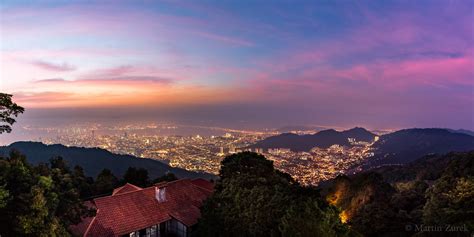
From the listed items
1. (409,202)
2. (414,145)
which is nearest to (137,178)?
(409,202)

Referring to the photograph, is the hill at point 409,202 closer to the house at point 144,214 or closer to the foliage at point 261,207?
the foliage at point 261,207

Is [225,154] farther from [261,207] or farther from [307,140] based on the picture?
[261,207]

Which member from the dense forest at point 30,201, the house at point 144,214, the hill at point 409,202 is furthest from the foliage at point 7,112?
the hill at point 409,202

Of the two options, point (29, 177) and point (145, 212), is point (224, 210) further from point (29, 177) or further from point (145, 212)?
point (29, 177)

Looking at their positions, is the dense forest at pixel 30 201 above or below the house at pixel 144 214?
above

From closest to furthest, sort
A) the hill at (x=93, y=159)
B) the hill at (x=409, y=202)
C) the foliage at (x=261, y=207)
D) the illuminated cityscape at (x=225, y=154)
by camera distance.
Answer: the foliage at (x=261, y=207)
the hill at (x=409, y=202)
the hill at (x=93, y=159)
the illuminated cityscape at (x=225, y=154)

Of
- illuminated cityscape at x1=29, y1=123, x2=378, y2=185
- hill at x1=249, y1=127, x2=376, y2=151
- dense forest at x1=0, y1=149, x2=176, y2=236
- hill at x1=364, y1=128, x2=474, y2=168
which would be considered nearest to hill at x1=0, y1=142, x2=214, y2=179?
illuminated cityscape at x1=29, y1=123, x2=378, y2=185

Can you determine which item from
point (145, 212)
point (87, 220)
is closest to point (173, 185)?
point (145, 212)
